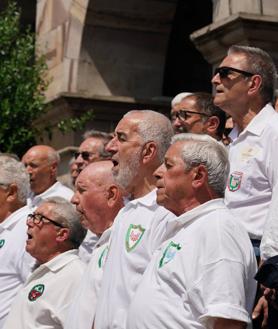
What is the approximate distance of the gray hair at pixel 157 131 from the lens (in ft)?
22.0

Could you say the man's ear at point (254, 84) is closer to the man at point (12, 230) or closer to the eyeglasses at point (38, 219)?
the eyeglasses at point (38, 219)

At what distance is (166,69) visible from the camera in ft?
49.0

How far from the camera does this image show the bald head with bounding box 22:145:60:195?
32.5 feet

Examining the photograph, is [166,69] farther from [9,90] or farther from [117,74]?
[9,90]

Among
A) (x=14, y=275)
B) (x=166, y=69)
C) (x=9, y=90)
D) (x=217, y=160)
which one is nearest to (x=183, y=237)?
(x=217, y=160)

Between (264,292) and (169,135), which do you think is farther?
(169,135)

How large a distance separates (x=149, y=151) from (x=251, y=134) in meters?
0.57

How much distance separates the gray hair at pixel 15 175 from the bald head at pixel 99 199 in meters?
1.67

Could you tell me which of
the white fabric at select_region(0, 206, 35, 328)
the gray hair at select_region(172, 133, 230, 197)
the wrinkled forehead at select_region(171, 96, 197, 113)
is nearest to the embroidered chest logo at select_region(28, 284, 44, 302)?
the white fabric at select_region(0, 206, 35, 328)

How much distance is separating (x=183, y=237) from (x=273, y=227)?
450 mm

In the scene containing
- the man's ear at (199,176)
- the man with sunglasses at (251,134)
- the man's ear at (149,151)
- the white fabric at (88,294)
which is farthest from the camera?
the white fabric at (88,294)

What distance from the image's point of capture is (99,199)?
7.34 meters

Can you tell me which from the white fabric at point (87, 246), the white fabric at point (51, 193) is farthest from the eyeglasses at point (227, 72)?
the white fabric at point (51, 193)

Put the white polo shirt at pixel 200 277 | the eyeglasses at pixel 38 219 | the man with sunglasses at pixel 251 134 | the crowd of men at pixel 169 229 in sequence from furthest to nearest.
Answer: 1. the eyeglasses at pixel 38 219
2. the man with sunglasses at pixel 251 134
3. the crowd of men at pixel 169 229
4. the white polo shirt at pixel 200 277
